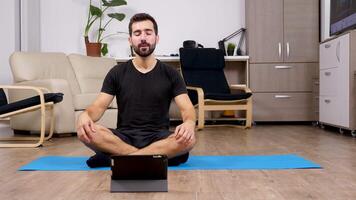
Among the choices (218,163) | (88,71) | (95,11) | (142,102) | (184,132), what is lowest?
(218,163)

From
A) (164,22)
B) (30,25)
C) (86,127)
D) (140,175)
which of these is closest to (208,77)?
(164,22)

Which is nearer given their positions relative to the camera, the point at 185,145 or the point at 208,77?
the point at 185,145

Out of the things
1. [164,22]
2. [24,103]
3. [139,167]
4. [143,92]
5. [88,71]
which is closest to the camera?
Result: [139,167]

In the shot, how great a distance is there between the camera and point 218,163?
8.03ft

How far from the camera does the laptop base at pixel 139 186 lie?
1.75 metres

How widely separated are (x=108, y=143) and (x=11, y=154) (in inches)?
43.2

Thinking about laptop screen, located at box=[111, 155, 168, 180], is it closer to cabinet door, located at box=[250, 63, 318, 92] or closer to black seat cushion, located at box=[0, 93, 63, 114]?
black seat cushion, located at box=[0, 93, 63, 114]

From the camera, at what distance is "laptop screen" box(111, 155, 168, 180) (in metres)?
1.72

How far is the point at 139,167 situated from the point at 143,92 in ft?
2.10

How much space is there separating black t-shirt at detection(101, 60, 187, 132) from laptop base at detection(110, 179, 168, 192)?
1.85ft

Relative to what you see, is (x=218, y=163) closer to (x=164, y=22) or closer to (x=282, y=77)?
(x=282, y=77)

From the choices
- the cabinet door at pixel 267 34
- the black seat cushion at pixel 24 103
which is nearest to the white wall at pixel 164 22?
the cabinet door at pixel 267 34

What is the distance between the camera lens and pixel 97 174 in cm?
213

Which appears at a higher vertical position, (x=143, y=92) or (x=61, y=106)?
(x=143, y=92)
